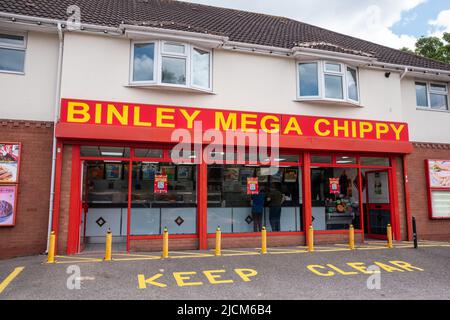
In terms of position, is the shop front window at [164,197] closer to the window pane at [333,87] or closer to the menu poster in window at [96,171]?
the menu poster in window at [96,171]

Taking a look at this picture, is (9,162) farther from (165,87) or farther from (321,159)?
(321,159)

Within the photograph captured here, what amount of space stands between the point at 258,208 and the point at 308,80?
14.6ft

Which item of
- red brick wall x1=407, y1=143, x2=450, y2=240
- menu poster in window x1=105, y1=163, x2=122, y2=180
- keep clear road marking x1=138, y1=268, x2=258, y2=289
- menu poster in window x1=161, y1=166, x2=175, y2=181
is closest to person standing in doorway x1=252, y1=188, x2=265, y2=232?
menu poster in window x1=161, y1=166, x2=175, y2=181

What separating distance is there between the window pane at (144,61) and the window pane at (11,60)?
9.84ft

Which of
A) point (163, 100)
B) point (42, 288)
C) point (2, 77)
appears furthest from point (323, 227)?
point (2, 77)

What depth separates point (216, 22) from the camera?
527 inches

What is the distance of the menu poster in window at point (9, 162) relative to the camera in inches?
359

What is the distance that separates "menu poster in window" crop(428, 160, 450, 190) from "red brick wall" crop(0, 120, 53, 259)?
12.3 meters

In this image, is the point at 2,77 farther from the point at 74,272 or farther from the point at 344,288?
the point at 344,288

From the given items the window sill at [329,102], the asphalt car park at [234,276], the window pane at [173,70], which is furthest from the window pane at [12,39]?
the window sill at [329,102]

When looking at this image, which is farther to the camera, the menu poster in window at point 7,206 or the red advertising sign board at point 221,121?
the red advertising sign board at point 221,121

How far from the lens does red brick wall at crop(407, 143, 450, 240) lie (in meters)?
12.2

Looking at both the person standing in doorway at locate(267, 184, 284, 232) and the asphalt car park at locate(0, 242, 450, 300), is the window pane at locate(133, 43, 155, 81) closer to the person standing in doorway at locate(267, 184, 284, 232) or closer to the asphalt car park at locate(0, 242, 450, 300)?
the asphalt car park at locate(0, 242, 450, 300)

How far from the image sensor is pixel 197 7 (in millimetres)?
16047
